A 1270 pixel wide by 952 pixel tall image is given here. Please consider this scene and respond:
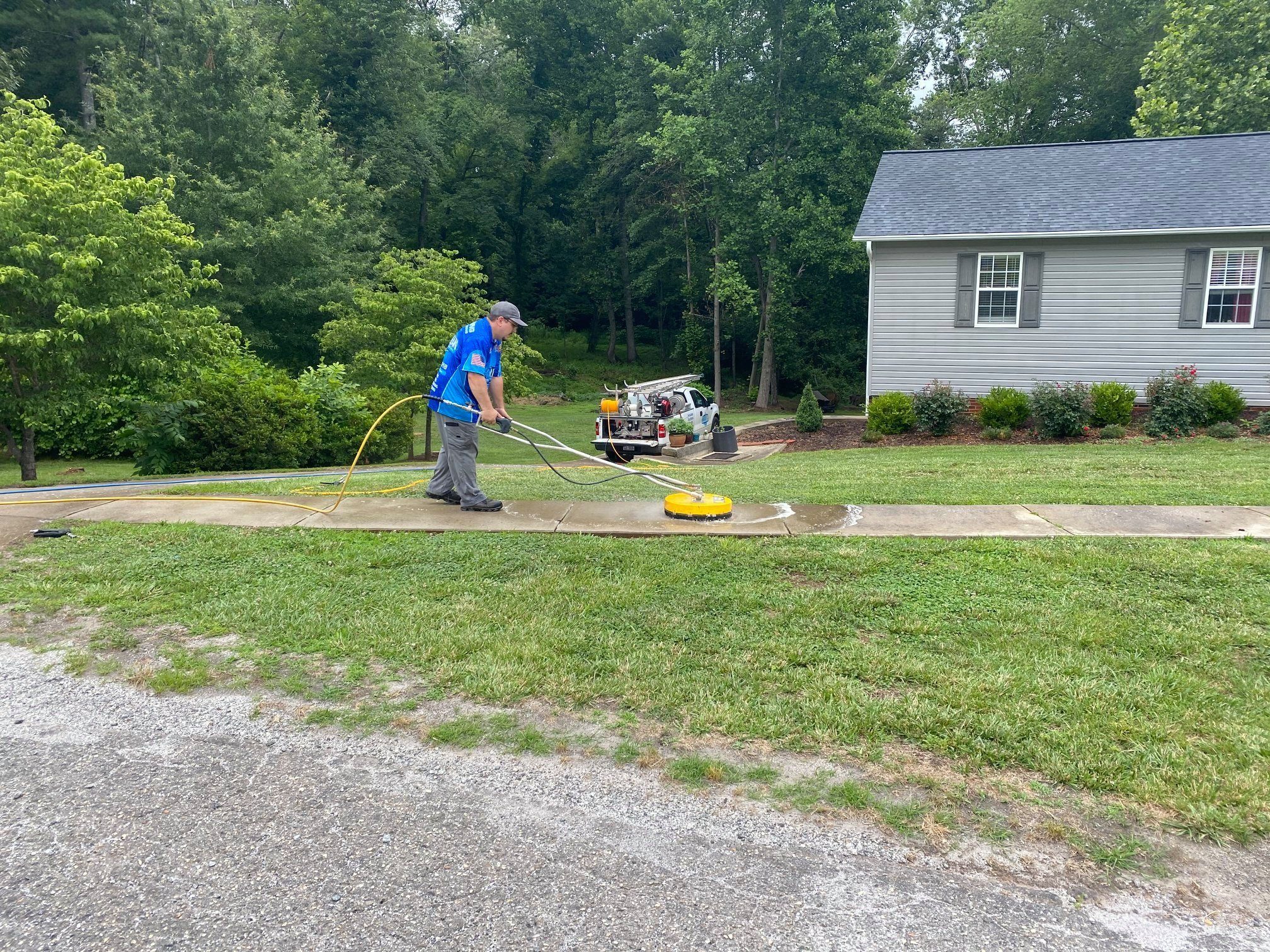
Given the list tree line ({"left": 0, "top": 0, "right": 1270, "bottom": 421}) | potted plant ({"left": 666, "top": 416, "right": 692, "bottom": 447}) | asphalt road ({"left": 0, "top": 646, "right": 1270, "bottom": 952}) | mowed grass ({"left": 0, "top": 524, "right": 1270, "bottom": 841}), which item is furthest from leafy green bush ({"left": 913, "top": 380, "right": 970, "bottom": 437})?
asphalt road ({"left": 0, "top": 646, "right": 1270, "bottom": 952})

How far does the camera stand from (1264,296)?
1575 cm

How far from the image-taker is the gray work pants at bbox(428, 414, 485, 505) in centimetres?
697

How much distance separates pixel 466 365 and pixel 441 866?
4582 mm

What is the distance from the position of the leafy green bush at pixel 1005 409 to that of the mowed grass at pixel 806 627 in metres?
11.1

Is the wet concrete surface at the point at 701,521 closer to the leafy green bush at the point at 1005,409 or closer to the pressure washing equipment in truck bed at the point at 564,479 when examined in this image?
the pressure washing equipment in truck bed at the point at 564,479

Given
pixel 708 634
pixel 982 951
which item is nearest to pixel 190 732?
pixel 708 634

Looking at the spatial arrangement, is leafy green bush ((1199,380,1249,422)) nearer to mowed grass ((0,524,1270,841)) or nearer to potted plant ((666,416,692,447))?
potted plant ((666,416,692,447))

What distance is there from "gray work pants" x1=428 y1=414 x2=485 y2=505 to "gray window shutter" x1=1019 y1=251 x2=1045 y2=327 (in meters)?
13.8

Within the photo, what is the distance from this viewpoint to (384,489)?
8289 millimetres

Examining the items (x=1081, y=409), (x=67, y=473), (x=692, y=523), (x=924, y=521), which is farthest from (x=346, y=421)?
(x=1081, y=409)

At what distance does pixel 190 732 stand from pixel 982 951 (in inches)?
121

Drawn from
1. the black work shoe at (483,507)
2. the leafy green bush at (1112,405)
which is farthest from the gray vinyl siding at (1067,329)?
the black work shoe at (483,507)

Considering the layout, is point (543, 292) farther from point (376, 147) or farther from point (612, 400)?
point (612, 400)

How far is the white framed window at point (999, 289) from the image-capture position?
17.1 m
